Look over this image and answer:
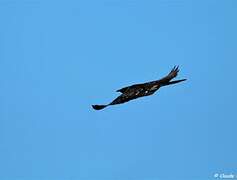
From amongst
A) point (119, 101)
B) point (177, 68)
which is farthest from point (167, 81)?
point (119, 101)

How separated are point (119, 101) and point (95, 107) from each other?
4.27 ft

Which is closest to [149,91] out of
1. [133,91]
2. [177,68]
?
[133,91]

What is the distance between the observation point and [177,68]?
28.8 metres

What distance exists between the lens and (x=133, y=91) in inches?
1027

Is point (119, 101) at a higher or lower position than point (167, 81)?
lower

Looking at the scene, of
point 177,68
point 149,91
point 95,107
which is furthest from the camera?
point 177,68

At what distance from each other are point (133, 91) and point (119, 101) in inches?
42.0

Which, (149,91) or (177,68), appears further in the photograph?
(177,68)

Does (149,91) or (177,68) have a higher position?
(177,68)

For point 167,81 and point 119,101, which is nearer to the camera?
point 119,101

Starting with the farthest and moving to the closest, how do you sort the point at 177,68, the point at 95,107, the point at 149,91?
1. the point at 177,68
2. the point at 149,91
3. the point at 95,107

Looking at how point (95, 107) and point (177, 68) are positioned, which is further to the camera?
point (177, 68)

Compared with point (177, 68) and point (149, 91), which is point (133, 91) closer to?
point (149, 91)

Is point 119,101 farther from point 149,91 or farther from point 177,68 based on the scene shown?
point 177,68
